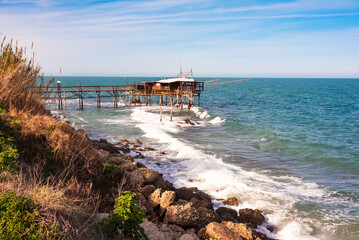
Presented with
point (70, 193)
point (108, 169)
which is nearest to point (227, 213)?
point (108, 169)

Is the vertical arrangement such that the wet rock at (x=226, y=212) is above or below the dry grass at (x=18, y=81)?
below

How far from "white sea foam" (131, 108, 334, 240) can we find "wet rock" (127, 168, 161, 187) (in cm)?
232

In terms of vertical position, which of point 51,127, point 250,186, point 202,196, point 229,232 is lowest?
point 250,186

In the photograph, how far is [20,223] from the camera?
14.7 ft

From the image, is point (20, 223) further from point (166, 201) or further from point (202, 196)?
point (202, 196)

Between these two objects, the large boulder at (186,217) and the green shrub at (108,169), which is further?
the green shrub at (108,169)

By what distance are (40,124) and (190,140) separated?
630 inches

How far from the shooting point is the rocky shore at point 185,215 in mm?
7840

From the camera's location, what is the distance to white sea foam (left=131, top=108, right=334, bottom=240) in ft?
34.5

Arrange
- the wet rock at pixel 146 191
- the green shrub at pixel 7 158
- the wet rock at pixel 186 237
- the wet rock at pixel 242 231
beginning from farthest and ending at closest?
the wet rock at pixel 146 191 → the wet rock at pixel 242 231 → the wet rock at pixel 186 237 → the green shrub at pixel 7 158

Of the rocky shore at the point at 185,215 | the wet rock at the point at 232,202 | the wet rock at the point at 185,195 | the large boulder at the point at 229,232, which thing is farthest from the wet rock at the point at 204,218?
the wet rock at the point at 232,202

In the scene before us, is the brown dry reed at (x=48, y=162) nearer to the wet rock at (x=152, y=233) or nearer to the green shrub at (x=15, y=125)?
the green shrub at (x=15, y=125)

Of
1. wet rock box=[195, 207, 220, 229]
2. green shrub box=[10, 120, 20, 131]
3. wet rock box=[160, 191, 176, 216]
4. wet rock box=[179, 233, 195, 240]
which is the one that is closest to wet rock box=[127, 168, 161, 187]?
wet rock box=[160, 191, 176, 216]

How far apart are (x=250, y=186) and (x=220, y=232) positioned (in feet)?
21.2
